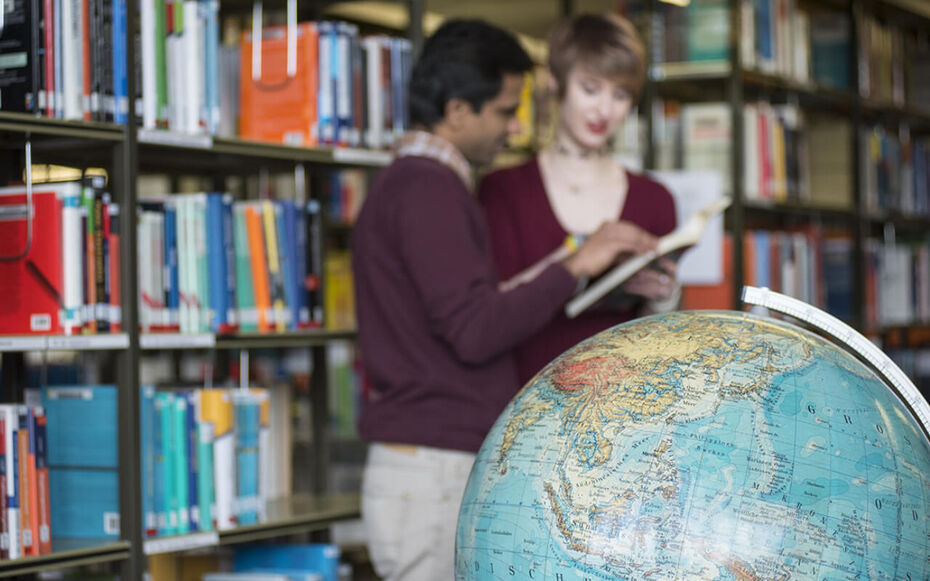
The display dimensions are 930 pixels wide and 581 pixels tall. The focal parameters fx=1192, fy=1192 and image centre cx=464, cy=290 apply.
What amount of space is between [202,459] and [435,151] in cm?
107

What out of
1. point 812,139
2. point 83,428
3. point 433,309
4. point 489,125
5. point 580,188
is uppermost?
point 812,139

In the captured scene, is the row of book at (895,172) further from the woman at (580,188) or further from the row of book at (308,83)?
the woman at (580,188)

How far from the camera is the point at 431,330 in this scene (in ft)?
7.60

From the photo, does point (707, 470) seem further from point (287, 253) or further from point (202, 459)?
point (287, 253)

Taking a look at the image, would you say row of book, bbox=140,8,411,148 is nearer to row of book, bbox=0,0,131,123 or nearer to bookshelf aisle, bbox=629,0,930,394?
row of book, bbox=0,0,131,123

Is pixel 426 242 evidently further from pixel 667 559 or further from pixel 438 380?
pixel 667 559

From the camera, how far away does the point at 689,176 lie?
449 cm

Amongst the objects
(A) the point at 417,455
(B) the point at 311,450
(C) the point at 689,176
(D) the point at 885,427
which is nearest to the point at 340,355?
(C) the point at 689,176

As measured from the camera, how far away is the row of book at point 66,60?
8.52 feet

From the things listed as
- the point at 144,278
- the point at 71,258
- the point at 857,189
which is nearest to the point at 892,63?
the point at 857,189

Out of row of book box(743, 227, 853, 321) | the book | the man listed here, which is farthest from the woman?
row of book box(743, 227, 853, 321)

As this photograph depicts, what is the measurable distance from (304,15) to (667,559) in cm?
277

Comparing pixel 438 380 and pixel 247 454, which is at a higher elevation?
pixel 438 380

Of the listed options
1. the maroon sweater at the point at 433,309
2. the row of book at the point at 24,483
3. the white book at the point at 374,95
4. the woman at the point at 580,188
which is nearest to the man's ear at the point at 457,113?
the maroon sweater at the point at 433,309
